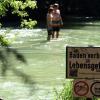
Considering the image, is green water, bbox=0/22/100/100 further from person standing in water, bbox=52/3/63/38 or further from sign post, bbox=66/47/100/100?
sign post, bbox=66/47/100/100

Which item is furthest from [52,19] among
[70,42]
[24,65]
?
[24,65]

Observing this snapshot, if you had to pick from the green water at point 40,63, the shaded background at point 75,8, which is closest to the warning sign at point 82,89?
the green water at point 40,63

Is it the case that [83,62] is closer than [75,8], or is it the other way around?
[83,62]

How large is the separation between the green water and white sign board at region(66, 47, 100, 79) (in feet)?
14.3

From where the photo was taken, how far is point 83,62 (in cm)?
556

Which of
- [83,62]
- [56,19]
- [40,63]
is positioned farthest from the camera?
[56,19]

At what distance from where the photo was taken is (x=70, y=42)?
803 inches

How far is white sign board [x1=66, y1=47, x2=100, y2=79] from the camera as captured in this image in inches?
219

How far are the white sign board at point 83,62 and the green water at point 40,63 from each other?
4.36 meters

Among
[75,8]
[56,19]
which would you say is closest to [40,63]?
[56,19]

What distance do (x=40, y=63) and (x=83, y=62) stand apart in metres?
9.80

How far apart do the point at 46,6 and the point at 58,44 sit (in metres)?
17.0

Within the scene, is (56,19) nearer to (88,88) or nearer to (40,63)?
(40,63)

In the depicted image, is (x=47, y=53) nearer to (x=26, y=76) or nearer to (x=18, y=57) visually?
(x=18, y=57)
